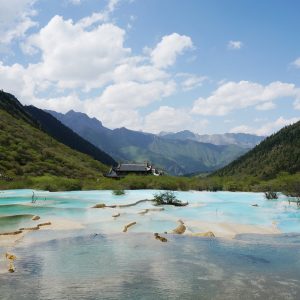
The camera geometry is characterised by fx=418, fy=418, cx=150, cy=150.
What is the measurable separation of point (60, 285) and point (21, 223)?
18012 mm

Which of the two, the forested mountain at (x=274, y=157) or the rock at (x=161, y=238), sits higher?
the forested mountain at (x=274, y=157)

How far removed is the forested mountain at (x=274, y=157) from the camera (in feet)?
458

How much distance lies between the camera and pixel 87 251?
2145 centimetres

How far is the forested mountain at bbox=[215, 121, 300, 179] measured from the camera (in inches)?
5502

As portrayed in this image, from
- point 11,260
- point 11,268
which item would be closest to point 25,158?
point 11,260

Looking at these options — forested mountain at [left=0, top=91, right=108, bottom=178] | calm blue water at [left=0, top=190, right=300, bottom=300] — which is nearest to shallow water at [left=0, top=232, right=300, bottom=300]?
calm blue water at [left=0, top=190, right=300, bottom=300]

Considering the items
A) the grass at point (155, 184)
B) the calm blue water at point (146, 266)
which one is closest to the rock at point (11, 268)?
the calm blue water at point (146, 266)

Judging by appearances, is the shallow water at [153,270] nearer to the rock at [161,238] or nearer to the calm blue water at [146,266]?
the calm blue water at [146,266]

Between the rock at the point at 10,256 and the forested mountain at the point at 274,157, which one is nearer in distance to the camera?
the rock at the point at 10,256

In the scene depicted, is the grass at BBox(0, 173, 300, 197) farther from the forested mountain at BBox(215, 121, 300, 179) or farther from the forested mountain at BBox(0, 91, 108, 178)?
the forested mountain at BBox(215, 121, 300, 179)

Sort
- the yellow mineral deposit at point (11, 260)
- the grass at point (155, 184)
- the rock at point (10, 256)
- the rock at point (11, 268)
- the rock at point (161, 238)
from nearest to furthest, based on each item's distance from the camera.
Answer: the rock at point (11, 268), the yellow mineral deposit at point (11, 260), the rock at point (10, 256), the rock at point (161, 238), the grass at point (155, 184)

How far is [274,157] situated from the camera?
153m

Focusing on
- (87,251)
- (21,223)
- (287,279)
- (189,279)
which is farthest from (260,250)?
(21,223)

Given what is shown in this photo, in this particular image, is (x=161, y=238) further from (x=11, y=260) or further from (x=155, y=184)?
(x=155, y=184)
